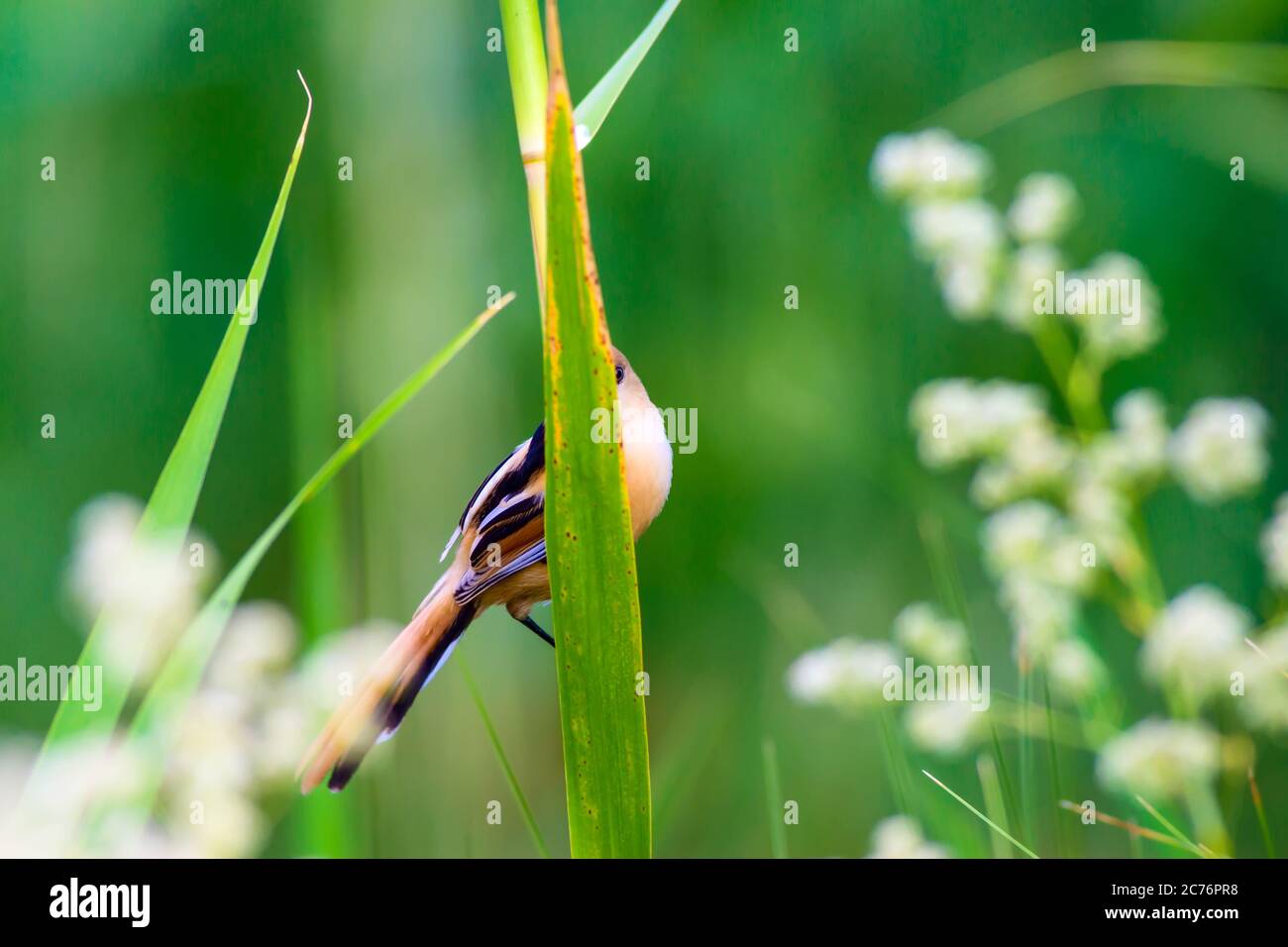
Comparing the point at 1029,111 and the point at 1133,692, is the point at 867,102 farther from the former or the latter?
the point at 1133,692

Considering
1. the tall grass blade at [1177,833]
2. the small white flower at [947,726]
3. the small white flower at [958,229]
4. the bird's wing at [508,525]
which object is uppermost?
the small white flower at [958,229]

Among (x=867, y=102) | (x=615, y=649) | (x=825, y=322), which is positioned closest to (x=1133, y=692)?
(x=825, y=322)

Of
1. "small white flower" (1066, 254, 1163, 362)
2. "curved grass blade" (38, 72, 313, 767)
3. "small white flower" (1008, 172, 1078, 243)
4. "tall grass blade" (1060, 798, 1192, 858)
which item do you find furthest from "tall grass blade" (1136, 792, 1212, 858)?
"curved grass blade" (38, 72, 313, 767)

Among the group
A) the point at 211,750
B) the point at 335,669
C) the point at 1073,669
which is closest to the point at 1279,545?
the point at 1073,669

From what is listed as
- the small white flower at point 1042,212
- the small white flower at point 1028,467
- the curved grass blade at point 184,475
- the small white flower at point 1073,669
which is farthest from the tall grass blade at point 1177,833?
the curved grass blade at point 184,475

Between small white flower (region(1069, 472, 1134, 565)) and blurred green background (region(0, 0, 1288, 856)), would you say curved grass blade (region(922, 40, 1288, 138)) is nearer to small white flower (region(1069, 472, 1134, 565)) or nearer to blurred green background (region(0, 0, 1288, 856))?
blurred green background (region(0, 0, 1288, 856))

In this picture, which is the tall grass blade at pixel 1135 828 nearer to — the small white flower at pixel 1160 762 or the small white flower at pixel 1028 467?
the small white flower at pixel 1160 762

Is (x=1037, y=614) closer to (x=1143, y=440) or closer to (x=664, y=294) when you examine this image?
(x=1143, y=440)
